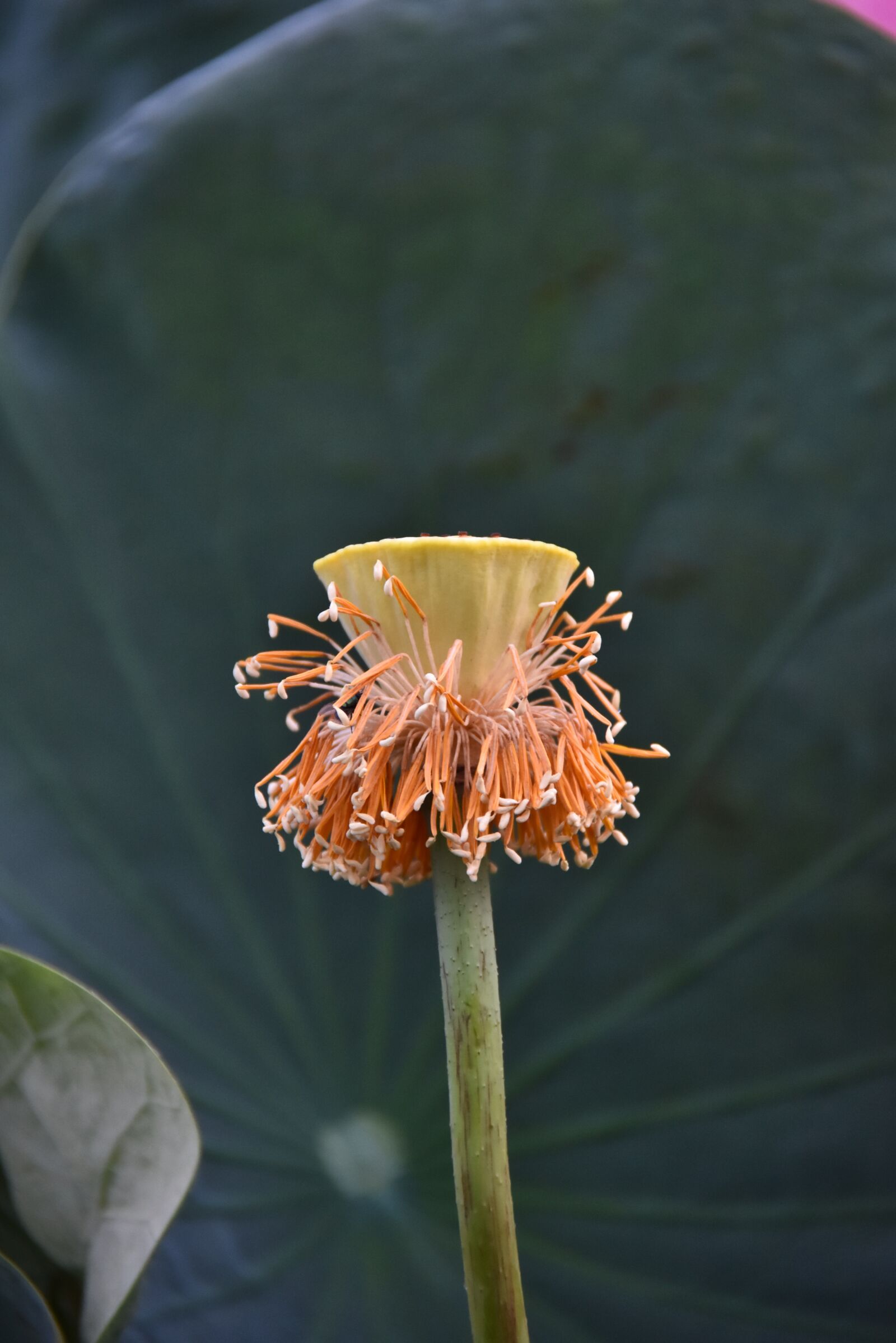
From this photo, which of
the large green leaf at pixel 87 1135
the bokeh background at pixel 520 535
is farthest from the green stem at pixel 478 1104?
the bokeh background at pixel 520 535

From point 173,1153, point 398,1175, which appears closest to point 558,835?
point 173,1153

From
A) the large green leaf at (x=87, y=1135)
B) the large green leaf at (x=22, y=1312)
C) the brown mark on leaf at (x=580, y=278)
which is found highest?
the brown mark on leaf at (x=580, y=278)

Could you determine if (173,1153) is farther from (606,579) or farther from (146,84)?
(146,84)

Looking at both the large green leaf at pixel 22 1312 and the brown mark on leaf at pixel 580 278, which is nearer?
the large green leaf at pixel 22 1312

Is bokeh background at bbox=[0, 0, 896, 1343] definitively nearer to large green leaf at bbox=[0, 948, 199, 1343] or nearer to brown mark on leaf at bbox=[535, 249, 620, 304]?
brown mark on leaf at bbox=[535, 249, 620, 304]

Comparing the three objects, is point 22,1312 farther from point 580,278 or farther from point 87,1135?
point 580,278

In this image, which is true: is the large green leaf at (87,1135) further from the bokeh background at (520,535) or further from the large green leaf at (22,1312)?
the bokeh background at (520,535)

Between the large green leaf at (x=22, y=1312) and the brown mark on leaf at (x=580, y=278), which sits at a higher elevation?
the brown mark on leaf at (x=580, y=278)
